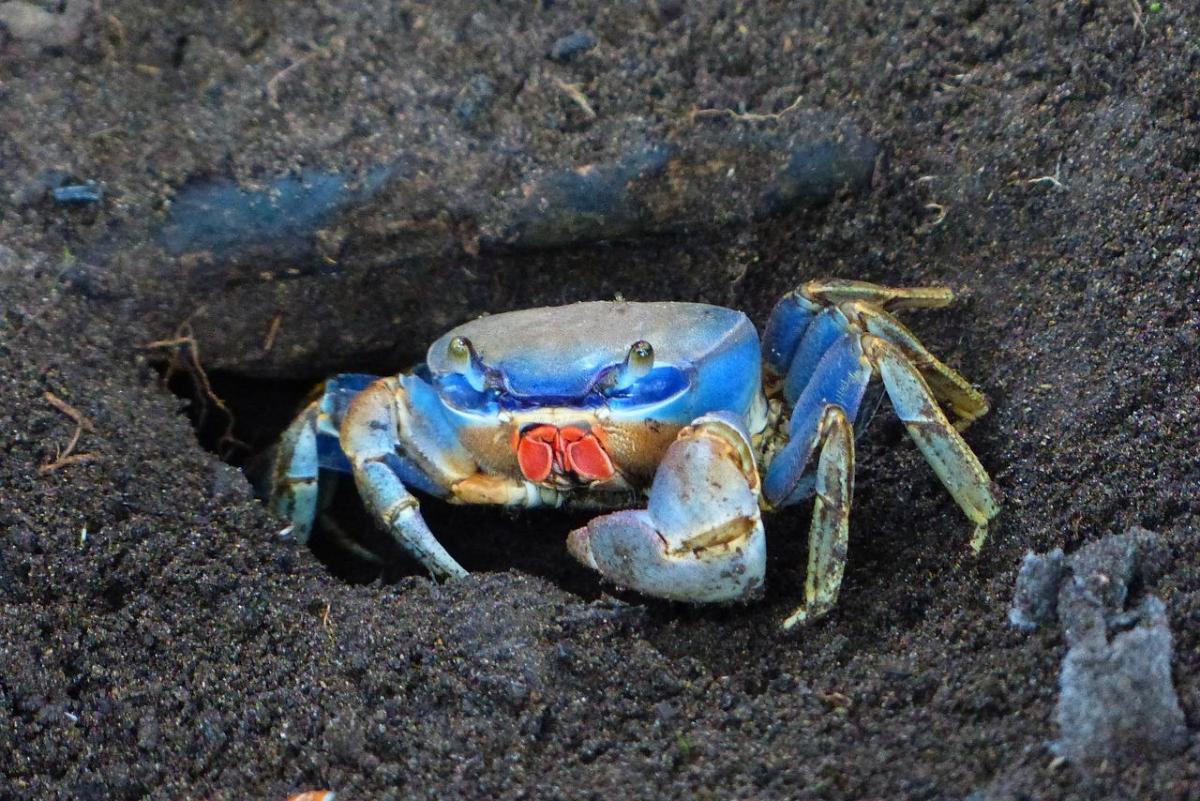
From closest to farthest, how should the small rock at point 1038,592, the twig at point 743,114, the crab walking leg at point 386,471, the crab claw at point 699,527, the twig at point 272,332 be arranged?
the small rock at point 1038,592
the crab claw at point 699,527
the crab walking leg at point 386,471
the twig at point 743,114
the twig at point 272,332

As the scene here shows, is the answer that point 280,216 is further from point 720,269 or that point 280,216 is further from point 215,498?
point 720,269

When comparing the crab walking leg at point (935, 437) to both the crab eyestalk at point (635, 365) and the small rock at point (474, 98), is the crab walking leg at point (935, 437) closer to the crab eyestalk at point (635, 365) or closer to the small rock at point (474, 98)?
the crab eyestalk at point (635, 365)

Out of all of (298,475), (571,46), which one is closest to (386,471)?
(298,475)

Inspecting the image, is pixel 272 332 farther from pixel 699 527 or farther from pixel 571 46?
pixel 699 527

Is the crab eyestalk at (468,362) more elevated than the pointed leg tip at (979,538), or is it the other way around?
the crab eyestalk at (468,362)

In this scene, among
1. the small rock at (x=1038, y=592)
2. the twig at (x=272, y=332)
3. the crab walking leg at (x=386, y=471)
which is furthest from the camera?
the twig at (x=272, y=332)

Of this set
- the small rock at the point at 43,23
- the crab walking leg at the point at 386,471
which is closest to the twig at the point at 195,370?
the crab walking leg at the point at 386,471

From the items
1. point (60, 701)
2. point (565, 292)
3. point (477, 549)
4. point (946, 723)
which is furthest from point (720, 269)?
point (60, 701)
